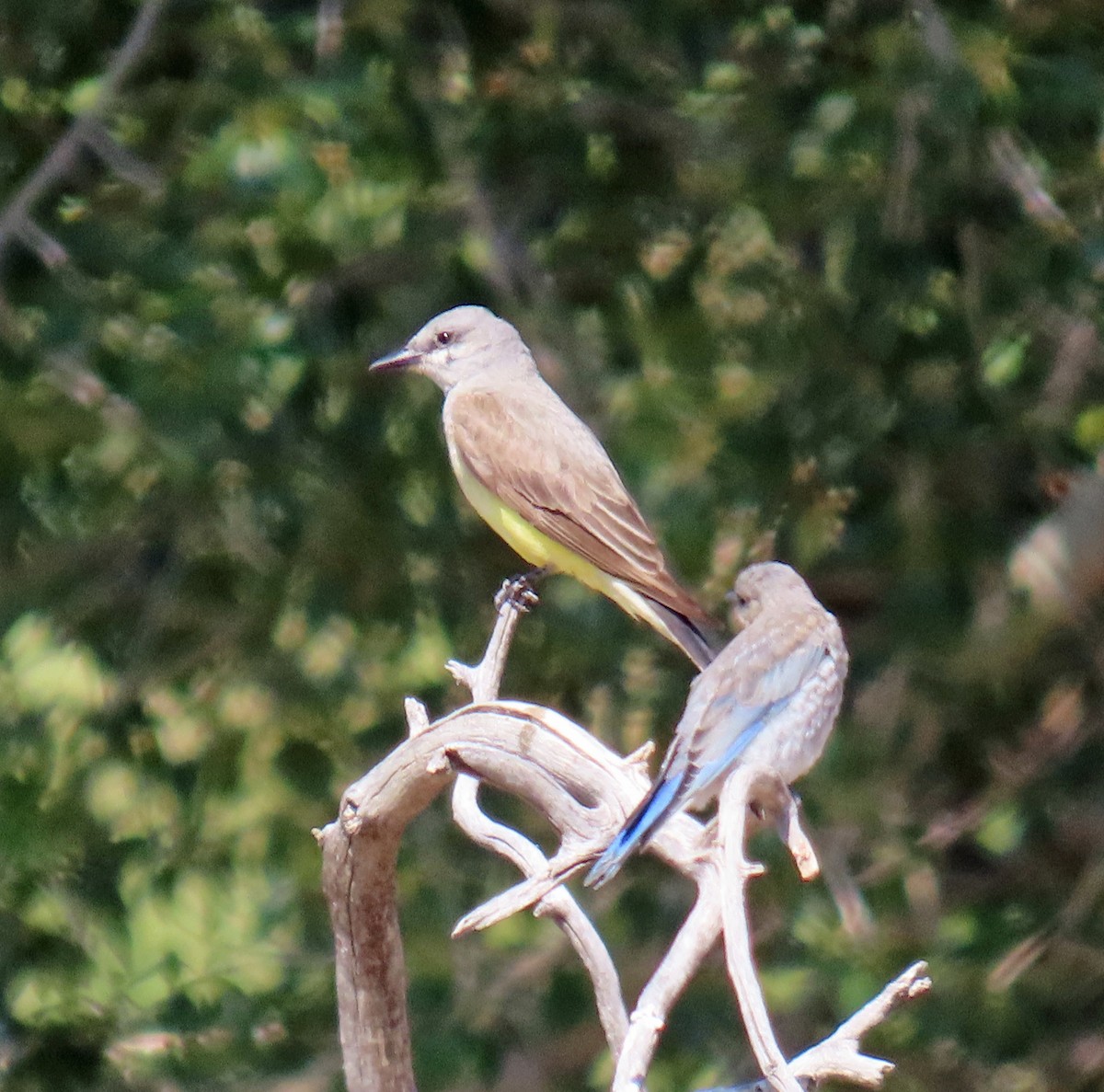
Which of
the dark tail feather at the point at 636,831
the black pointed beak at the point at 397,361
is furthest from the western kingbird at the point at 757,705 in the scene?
the black pointed beak at the point at 397,361

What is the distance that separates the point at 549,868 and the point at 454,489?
124 inches

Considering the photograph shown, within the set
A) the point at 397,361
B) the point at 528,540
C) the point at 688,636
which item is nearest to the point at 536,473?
the point at 528,540

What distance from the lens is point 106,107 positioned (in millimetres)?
5312

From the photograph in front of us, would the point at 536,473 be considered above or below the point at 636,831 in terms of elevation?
below

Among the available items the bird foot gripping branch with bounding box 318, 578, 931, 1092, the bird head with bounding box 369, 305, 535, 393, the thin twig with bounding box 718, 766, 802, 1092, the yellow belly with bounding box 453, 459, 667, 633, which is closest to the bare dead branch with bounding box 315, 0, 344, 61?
the bird head with bounding box 369, 305, 535, 393

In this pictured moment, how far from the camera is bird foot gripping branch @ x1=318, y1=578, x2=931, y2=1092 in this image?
2.10m

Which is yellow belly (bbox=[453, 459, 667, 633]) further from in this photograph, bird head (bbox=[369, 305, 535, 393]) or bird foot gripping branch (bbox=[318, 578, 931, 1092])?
bird foot gripping branch (bbox=[318, 578, 931, 1092])

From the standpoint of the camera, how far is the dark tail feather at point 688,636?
4496 mm

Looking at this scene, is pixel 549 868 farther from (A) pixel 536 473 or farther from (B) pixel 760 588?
(A) pixel 536 473

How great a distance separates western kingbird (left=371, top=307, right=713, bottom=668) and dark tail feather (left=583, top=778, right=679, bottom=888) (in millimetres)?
1895

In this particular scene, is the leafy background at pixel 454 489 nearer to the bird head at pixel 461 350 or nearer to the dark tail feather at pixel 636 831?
the bird head at pixel 461 350

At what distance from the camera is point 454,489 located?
568 cm

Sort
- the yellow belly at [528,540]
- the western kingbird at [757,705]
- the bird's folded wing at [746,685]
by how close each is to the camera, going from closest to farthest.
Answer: the western kingbird at [757,705] < the bird's folded wing at [746,685] < the yellow belly at [528,540]

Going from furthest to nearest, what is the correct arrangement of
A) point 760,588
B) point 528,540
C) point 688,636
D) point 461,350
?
point 461,350, point 528,540, point 688,636, point 760,588
